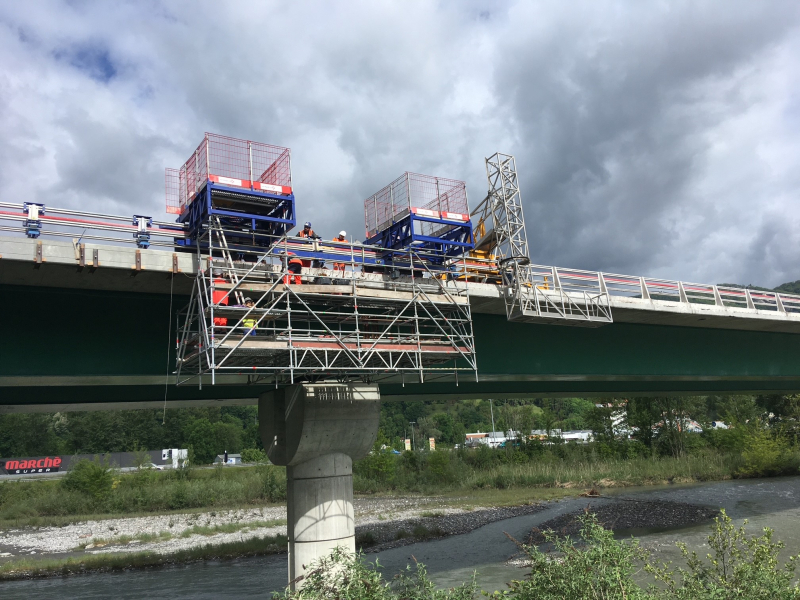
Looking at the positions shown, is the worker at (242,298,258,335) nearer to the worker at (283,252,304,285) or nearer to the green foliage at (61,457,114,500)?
the worker at (283,252,304,285)

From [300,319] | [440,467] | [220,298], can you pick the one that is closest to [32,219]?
[220,298]

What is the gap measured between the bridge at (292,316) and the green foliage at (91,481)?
3025 centimetres

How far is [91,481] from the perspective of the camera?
43.7 meters

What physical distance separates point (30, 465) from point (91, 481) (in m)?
49.7

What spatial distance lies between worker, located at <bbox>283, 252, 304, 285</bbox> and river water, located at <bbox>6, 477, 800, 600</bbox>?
10280 millimetres

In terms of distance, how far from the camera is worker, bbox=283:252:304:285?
13878 mm

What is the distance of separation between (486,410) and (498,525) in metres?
144

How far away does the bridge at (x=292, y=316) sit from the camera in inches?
514

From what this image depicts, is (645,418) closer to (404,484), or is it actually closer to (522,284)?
(404,484)

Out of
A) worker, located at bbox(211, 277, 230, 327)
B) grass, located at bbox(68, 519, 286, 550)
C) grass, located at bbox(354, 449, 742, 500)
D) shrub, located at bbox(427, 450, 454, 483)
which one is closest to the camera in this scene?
worker, located at bbox(211, 277, 230, 327)

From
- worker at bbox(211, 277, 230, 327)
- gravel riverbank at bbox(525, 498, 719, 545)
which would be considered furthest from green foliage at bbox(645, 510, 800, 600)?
gravel riverbank at bbox(525, 498, 719, 545)

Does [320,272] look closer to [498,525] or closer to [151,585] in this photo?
[151,585]

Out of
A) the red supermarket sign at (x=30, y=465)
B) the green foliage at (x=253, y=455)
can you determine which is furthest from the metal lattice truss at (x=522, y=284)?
the red supermarket sign at (x=30, y=465)

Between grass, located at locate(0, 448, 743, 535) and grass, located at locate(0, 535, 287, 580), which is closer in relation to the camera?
grass, located at locate(0, 535, 287, 580)
